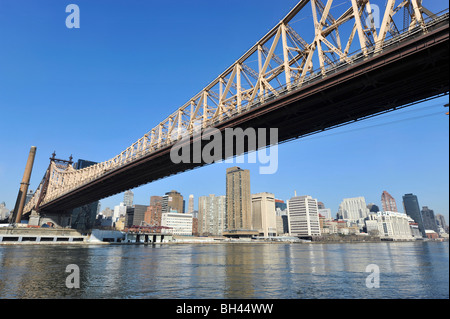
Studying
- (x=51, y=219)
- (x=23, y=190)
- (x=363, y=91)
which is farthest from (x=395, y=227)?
(x=23, y=190)

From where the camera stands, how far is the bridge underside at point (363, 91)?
1678cm

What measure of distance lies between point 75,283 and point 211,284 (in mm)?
10295

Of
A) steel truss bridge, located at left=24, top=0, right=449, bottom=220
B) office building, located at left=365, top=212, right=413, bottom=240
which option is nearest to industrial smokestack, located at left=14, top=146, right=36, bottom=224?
steel truss bridge, located at left=24, top=0, right=449, bottom=220

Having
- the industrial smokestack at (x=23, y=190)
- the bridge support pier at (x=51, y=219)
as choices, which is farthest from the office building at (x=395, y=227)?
the industrial smokestack at (x=23, y=190)

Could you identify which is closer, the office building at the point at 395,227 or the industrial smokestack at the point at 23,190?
the industrial smokestack at the point at 23,190

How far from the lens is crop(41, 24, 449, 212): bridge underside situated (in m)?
16.8

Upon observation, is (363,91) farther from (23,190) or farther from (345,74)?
(23,190)

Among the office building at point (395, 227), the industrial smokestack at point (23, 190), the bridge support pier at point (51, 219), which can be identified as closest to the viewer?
the industrial smokestack at point (23, 190)

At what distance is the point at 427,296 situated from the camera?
17562mm

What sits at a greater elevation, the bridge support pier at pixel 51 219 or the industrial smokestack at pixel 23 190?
the industrial smokestack at pixel 23 190

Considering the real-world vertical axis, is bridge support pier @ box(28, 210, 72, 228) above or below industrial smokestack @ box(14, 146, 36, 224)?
below

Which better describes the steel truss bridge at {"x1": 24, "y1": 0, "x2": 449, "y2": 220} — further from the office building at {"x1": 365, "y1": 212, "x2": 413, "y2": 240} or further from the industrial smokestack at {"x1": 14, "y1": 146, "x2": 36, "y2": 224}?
the office building at {"x1": 365, "y1": 212, "x2": 413, "y2": 240}

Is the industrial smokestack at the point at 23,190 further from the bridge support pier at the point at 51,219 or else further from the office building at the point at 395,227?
the office building at the point at 395,227
